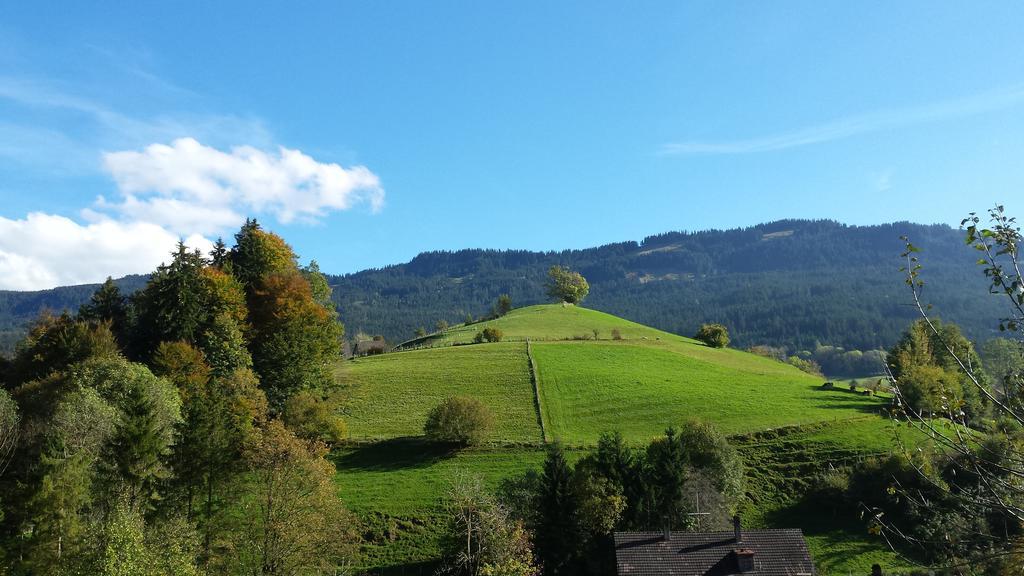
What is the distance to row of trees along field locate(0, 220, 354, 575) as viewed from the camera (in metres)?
31.8

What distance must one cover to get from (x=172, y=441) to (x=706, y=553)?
103 feet

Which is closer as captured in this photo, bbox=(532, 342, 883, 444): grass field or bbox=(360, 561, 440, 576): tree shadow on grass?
bbox=(360, 561, 440, 576): tree shadow on grass

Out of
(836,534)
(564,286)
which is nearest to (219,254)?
(836,534)

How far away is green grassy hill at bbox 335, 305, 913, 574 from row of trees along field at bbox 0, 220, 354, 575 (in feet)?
18.6

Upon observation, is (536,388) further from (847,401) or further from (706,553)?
(706,553)

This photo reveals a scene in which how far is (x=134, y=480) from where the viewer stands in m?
34.9

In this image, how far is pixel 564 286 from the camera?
527ft

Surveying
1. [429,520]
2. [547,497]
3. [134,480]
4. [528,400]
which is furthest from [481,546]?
[528,400]

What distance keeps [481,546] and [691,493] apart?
1564cm

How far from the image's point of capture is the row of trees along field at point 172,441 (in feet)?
104

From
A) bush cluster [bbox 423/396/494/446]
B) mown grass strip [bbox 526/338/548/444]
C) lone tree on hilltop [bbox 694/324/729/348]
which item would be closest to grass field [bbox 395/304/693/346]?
lone tree on hilltop [bbox 694/324/729/348]

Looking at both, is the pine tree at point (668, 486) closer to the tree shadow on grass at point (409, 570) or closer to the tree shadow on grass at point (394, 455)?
the tree shadow on grass at point (409, 570)

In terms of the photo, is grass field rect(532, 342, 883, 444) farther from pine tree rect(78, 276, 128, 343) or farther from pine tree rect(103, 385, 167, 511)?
pine tree rect(78, 276, 128, 343)

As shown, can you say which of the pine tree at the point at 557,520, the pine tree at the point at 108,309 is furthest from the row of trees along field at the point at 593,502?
the pine tree at the point at 108,309
